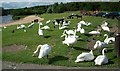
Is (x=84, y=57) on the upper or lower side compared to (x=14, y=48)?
lower

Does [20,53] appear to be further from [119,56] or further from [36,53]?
[119,56]

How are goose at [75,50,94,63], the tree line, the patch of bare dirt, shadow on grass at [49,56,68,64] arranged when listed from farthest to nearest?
the tree line → the patch of bare dirt → shadow on grass at [49,56,68,64] → goose at [75,50,94,63]

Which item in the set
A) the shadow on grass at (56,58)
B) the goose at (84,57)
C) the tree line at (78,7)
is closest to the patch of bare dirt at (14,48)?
the shadow on grass at (56,58)

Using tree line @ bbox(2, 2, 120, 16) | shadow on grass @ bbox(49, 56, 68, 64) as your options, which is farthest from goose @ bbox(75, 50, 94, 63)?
tree line @ bbox(2, 2, 120, 16)

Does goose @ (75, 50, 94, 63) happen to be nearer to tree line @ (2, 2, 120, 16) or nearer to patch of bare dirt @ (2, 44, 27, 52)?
patch of bare dirt @ (2, 44, 27, 52)

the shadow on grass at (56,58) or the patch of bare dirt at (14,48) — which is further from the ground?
the patch of bare dirt at (14,48)

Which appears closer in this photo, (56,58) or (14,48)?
(56,58)

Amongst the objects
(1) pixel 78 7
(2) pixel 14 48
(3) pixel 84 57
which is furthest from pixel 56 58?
(1) pixel 78 7

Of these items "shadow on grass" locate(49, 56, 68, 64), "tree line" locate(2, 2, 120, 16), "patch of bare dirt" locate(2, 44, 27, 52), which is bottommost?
"shadow on grass" locate(49, 56, 68, 64)

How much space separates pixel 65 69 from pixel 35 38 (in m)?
7.68

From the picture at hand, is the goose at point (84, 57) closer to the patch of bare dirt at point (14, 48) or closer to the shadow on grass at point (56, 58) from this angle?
the shadow on grass at point (56, 58)

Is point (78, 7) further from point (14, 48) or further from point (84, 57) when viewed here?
point (84, 57)

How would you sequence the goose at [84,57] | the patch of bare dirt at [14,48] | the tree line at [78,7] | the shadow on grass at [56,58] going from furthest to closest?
the tree line at [78,7], the patch of bare dirt at [14,48], the shadow on grass at [56,58], the goose at [84,57]

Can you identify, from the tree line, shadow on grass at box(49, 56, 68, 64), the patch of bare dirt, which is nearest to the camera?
shadow on grass at box(49, 56, 68, 64)
